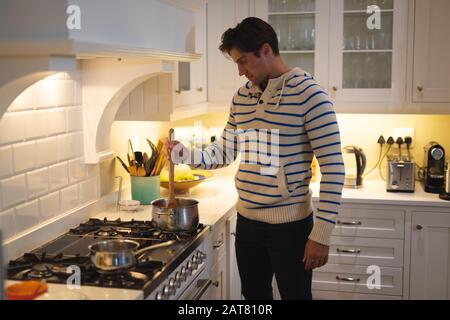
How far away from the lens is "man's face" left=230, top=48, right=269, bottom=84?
2.17 meters

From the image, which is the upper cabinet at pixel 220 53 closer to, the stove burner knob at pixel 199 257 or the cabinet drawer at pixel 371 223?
the cabinet drawer at pixel 371 223

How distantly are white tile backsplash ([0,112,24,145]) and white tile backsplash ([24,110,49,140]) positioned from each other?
3 cm

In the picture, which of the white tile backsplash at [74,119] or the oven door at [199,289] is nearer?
the oven door at [199,289]

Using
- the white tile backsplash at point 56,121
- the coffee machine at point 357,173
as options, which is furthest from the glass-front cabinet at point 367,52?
the white tile backsplash at point 56,121

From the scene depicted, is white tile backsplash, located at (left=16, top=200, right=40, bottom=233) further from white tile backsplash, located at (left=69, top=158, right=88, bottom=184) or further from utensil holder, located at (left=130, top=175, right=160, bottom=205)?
utensil holder, located at (left=130, top=175, right=160, bottom=205)

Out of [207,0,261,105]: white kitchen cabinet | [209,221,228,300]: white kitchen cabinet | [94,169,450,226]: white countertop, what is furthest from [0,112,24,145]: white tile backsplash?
[207,0,261,105]: white kitchen cabinet

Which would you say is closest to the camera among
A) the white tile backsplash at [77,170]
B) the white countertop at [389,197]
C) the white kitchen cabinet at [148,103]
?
the white tile backsplash at [77,170]

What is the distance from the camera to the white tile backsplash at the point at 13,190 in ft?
6.28

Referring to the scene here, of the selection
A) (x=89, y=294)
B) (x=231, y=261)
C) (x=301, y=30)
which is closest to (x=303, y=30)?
(x=301, y=30)

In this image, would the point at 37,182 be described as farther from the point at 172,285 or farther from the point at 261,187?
the point at 261,187

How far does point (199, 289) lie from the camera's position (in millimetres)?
2240

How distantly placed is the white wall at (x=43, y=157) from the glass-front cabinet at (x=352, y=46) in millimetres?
1529

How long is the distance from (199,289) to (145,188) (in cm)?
72
